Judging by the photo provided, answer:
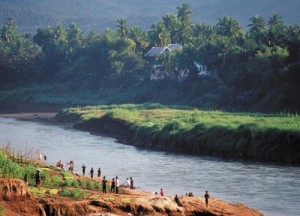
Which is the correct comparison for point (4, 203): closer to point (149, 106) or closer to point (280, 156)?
point (280, 156)

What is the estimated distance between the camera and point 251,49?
116 m

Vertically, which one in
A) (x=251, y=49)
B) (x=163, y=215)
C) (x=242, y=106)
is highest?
(x=251, y=49)

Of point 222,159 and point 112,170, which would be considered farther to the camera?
point 222,159

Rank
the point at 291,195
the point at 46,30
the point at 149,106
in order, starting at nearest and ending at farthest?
1. the point at 291,195
2. the point at 149,106
3. the point at 46,30

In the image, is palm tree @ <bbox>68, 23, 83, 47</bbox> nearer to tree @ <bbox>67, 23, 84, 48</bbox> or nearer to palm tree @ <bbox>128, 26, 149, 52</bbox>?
tree @ <bbox>67, 23, 84, 48</bbox>

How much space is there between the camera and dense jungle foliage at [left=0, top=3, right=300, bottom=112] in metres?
105

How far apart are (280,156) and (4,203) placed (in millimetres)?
34106

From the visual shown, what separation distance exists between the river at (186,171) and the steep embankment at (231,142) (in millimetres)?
2147

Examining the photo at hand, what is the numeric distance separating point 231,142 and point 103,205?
3379 centimetres

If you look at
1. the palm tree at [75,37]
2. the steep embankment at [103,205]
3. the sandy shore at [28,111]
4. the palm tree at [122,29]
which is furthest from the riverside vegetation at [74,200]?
the palm tree at [75,37]

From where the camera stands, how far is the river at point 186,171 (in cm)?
5072

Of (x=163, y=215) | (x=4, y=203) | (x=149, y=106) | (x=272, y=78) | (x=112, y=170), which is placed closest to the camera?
(x=4, y=203)

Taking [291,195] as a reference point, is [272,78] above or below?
above

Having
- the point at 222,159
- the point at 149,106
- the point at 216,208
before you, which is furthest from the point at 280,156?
the point at 149,106
